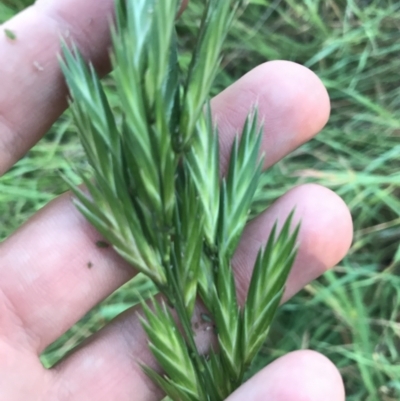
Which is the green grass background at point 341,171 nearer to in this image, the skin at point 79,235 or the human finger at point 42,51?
the skin at point 79,235

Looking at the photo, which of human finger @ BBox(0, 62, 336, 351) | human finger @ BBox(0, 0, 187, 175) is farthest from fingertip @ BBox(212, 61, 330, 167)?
human finger @ BBox(0, 0, 187, 175)

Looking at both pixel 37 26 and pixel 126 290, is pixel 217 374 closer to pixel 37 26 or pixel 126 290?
pixel 126 290

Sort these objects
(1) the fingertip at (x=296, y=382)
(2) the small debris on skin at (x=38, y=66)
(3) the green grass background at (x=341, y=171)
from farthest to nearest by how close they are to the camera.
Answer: (3) the green grass background at (x=341, y=171)
(2) the small debris on skin at (x=38, y=66)
(1) the fingertip at (x=296, y=382)

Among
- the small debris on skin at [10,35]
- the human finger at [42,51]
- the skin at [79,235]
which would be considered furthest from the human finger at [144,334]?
the small debris on skin at [10,35]

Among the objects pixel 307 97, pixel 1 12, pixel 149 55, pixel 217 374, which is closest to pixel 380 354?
pixel 217 374

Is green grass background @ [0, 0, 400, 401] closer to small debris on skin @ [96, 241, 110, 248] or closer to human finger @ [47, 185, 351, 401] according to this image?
human finger @ [47, 185, 351, 401]

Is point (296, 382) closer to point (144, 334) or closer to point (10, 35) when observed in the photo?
point (144, 334)

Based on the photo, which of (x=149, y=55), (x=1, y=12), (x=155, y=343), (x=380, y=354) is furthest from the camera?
(x=1, y=12)
